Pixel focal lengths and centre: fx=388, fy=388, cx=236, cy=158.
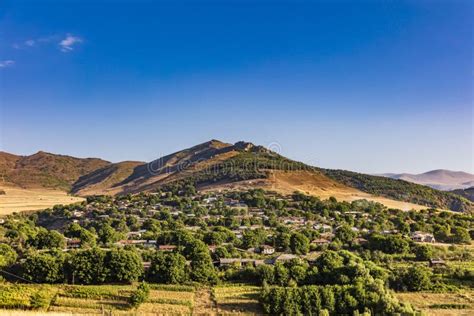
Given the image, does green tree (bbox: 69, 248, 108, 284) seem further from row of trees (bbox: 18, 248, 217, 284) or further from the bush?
the bush

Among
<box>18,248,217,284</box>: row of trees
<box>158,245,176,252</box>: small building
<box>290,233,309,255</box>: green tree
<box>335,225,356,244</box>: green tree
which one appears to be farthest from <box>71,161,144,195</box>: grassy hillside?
<box>18,248,217,284</box>: row of trees

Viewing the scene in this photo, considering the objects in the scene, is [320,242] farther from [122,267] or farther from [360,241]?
[122,267]

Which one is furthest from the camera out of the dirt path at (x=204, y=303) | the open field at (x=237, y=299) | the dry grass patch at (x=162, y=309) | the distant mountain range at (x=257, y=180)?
the distant mountain range at (x=257, y=180)

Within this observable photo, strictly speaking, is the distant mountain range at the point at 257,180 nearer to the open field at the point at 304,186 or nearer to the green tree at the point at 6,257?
the open field at the point at 304,186

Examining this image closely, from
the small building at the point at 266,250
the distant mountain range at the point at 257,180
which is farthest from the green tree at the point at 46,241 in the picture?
the distant mountain range at the point at 257,180

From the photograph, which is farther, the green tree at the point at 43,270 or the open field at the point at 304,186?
the open field at the point at 304,186

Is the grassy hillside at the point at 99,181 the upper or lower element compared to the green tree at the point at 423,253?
upper
